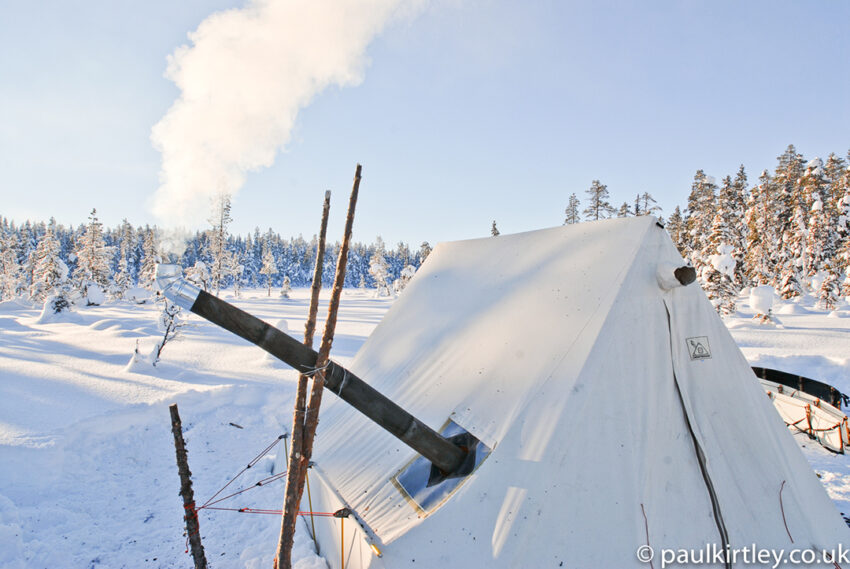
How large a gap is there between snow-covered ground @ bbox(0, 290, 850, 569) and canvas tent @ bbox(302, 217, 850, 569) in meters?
2.64

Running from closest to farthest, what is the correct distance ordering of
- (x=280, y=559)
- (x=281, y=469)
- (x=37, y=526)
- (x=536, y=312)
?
1. (x=280, y=559)
2. (x=536, y=312)
3. (x=37, y=526)
4. (x=281, y=469)

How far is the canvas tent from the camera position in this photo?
10.1ft

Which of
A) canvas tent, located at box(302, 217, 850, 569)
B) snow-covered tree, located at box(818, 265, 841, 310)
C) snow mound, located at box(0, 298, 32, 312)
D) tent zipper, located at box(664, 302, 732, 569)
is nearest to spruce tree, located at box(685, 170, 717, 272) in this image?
snow-covered tree, located at box(818, 265, 841, 310)

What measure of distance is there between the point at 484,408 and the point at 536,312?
128 cm

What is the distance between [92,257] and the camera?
40.7m

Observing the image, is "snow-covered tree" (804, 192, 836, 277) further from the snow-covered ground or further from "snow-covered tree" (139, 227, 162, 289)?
"snow-covered tree" (139, 227, 162, 289)

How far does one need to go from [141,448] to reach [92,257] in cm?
4422

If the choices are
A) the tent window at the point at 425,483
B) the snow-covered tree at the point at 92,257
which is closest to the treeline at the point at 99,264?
the snow-covered tree at the point at 92,257

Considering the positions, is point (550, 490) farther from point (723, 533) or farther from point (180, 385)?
point (180, 385)

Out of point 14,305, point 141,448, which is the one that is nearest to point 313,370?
point 141,448

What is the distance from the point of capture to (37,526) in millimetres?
5691

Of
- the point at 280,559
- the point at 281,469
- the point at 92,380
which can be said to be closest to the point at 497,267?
the point at 280,559

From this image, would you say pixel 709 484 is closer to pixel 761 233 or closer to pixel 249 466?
pixel 249 466

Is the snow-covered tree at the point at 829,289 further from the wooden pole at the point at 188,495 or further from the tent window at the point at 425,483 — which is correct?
the wooden pole at the point at 188,495
